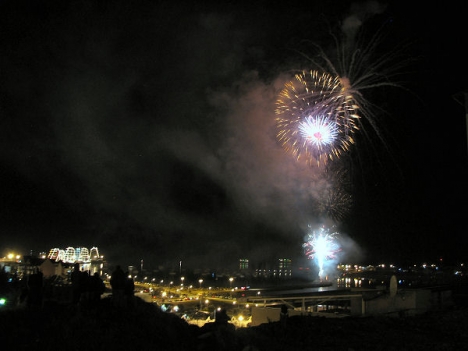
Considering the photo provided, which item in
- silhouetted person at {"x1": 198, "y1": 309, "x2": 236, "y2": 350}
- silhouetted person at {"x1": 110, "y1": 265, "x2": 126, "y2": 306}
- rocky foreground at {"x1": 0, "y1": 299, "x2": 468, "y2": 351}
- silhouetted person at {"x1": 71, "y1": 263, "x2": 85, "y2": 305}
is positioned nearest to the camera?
rocky foreground at {"x1": 0, "y1": 299, "x2": 468, "y2": 351}

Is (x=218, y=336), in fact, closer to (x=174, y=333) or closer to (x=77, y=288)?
(x=174, y=333)

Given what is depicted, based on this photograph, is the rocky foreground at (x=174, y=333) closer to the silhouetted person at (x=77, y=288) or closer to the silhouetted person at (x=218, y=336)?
the silhouetted person at (x=218, y=336)

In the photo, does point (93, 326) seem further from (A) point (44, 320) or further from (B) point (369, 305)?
(B) point (369, 305)

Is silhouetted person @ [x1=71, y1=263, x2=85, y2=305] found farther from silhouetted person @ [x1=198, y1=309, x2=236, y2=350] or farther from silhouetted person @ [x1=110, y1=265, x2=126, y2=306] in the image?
silhouetted person @ [x1=198, y1=309, x2=236, y2=350]

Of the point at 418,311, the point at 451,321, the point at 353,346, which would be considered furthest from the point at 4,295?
the point at 418,311

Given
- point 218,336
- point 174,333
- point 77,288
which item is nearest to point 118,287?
point 77,288

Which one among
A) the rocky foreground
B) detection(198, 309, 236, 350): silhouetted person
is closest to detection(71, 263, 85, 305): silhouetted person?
the rocky foreground
